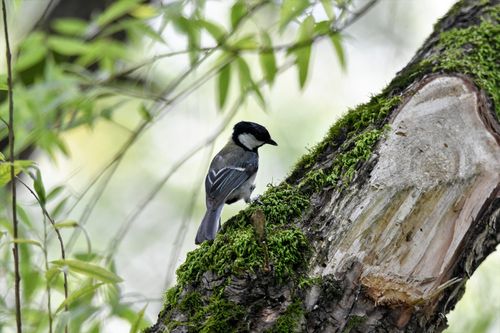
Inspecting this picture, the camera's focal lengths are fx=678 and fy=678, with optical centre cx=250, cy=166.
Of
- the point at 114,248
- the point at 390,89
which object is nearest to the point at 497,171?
the point at 390,89

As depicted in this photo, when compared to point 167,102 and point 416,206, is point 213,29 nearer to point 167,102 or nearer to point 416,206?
point 167,102

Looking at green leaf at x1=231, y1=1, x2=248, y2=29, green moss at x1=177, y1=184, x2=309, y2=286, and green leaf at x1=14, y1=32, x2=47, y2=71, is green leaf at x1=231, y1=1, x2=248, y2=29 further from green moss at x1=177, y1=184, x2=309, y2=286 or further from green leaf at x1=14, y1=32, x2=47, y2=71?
green leaf at x1=14, y1=32, x2=47, y2=71

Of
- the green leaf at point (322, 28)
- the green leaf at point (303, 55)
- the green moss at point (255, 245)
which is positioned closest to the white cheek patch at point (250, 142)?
the green leaf at point (303, 55)

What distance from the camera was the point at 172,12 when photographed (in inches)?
105

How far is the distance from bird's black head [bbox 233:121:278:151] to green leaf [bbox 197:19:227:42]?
42.6 inches

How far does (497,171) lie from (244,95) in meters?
1.17

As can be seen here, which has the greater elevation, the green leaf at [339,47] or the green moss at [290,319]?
the green leaf at [339,47]

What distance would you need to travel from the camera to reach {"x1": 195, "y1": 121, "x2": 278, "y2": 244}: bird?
330 centimetres

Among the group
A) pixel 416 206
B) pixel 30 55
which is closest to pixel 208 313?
pixel 416 206

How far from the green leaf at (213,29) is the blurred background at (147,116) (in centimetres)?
2

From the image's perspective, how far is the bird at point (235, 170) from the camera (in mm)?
3299

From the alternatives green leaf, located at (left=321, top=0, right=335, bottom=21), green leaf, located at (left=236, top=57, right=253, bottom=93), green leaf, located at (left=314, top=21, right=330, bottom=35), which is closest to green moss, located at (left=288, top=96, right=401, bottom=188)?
green leaf, located at (left=314, top=21, right=330, bottom=35)

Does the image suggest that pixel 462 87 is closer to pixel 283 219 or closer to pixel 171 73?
pixel 283 219

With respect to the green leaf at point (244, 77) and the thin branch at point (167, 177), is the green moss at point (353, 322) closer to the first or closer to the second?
the thin branch at point (167, 177)
